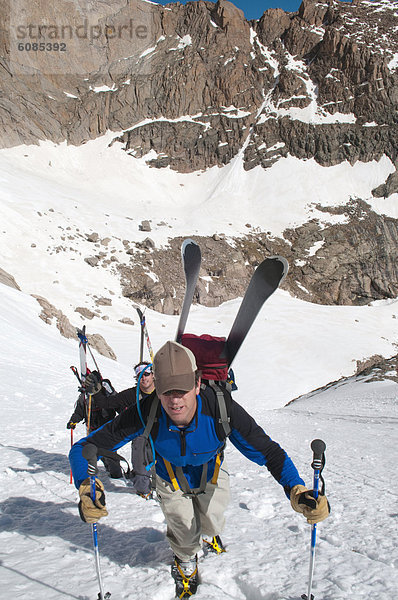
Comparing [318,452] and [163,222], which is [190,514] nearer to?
[318,452]

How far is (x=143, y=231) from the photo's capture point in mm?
42219

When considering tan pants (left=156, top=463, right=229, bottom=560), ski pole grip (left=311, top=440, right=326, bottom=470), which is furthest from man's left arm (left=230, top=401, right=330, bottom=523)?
tan pants (left=156, top=463, right=229, bottom=560)

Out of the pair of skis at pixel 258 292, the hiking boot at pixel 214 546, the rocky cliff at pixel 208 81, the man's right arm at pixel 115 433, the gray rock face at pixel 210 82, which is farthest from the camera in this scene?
the gray rock face at pixel 210 82

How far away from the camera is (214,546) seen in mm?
3059

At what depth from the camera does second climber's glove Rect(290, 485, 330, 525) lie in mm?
2312

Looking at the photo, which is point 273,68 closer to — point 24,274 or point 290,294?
point 290,294

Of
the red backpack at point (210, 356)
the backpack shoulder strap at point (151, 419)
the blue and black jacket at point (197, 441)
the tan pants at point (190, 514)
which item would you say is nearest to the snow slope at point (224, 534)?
the tan pants at point (190, 514)

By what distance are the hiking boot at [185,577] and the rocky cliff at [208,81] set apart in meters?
54.9

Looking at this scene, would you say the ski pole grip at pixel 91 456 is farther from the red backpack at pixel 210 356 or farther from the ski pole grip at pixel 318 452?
the ski pole grip at pixel 318 452

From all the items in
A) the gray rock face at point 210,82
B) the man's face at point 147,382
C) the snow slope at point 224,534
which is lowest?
the snow slope at point 224,534

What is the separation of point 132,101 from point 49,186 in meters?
33.3

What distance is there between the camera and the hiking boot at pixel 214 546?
121 inches

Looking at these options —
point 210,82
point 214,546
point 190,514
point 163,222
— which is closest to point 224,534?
point 214,546

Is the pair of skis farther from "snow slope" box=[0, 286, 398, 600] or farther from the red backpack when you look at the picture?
"snow slope" box=[0, 286, 398, 600]
